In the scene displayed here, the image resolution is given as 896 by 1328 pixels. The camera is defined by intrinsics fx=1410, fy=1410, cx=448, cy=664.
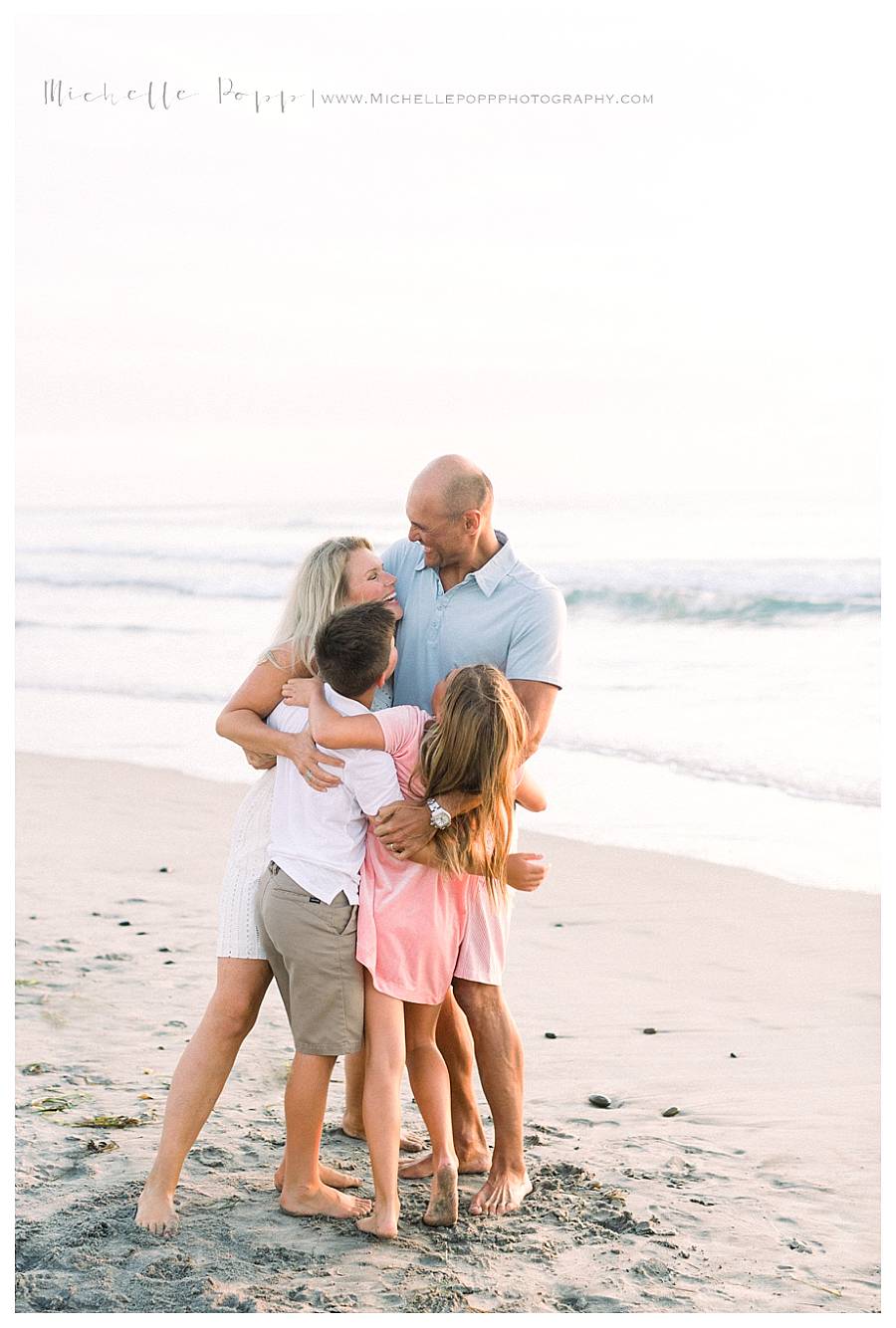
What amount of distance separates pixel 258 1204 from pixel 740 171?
12667mm

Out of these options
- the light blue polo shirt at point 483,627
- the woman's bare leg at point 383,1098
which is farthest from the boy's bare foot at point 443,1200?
the light blue polo shirt at point 483,627

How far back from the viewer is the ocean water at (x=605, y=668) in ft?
26.2

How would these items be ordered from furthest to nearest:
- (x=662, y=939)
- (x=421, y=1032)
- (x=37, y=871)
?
1. (x=37, y=871)
2. (x=662, y=939)
3. (x=421, y=1032)

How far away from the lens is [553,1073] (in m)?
4.52

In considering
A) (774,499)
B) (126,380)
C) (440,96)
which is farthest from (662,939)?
(126,380)

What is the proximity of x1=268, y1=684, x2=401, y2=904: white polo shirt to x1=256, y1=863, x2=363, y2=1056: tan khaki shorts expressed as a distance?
0.13 ft

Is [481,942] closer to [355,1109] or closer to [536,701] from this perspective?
[536,701]

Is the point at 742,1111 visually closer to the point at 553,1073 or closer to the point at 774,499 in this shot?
the point at 553,1073

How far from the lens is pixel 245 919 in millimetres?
3400

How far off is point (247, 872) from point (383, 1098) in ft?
2.06

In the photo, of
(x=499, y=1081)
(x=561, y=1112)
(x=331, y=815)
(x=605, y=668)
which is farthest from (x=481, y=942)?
(x=605, y=668)

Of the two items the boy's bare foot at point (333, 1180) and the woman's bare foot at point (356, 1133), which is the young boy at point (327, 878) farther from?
the woman's bare foot at point (356, 1133)

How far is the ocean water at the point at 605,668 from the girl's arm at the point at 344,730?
405 centimetres

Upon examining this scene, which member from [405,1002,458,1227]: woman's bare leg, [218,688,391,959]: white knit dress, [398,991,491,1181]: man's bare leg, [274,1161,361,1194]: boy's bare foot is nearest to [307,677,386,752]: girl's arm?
[218,688,391,959]: white knit dress
